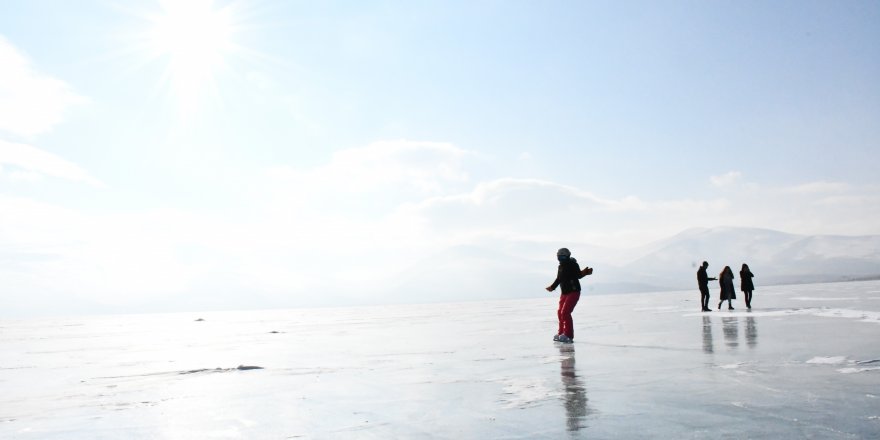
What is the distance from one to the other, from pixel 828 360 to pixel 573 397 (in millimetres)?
4531

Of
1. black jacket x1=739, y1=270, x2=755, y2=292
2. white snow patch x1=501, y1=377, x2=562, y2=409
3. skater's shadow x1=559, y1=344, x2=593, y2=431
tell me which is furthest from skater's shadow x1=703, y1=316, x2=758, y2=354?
black jacket x1=739, y1=270, x2=755, y2=292

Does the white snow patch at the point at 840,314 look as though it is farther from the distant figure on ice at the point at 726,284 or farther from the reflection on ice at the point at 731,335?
the distant figure on ice at the point at 726,284

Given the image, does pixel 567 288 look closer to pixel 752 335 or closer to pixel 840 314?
pixel 752 335

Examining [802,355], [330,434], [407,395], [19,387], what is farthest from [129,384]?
[802,355]

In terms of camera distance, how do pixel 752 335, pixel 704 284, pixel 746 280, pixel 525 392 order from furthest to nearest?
1. pixel 746 280
2. pixel 704 284
3. pixel 752 335
4. pixel 525 392

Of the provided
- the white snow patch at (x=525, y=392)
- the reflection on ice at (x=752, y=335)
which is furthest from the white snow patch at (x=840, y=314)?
the white snow patch at (x=525, y=392)

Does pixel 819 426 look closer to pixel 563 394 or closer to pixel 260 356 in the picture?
pixel 563 394

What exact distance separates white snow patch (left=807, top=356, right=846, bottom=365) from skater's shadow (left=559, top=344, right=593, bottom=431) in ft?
11.0

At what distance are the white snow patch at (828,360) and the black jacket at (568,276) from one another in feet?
18.8

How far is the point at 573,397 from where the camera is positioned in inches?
251

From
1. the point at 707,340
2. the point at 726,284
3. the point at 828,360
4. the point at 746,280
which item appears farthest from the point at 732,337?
the point at 746,280

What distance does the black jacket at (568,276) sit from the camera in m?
13.8

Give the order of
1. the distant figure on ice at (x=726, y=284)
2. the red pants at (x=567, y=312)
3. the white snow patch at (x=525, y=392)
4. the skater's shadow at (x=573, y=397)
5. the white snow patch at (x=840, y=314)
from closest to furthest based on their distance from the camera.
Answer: the skater's shadow at (x=573, y=397) < the white snow patch at (x=525, y=392) < the red pants at (x=567, y=312) < the white snow patch at (x=840, y=314) < the distant figure on ice at (x=726, y=284)

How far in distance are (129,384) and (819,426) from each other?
9655 mm
